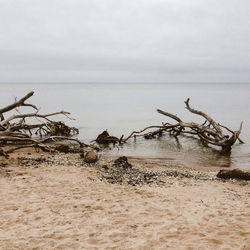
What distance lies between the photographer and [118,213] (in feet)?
20.8

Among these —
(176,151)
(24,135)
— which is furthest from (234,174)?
(24,135)

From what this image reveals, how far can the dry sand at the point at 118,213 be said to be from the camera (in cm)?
503

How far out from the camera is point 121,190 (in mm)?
8055

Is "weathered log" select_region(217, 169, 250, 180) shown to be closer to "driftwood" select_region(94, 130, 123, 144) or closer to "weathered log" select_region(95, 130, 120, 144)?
"driftwood" select_region(94, 130, 123, 144)

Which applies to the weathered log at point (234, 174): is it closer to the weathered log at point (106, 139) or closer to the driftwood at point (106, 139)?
the driftwood at point (106, 139)

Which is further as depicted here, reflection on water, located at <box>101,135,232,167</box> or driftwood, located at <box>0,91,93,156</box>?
reflection on water, located at <box>101,135,232,167</box>

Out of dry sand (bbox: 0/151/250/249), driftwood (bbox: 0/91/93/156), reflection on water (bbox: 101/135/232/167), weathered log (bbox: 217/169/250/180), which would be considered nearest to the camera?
dry sand (bbox: 0/151/250/249)

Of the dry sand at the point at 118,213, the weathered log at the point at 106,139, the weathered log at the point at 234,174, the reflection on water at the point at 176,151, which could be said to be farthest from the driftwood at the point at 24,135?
the weathered log at the point at 234,174

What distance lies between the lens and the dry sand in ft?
16.5

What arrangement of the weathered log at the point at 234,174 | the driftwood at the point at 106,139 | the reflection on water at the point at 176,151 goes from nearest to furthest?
the weathered log at the point at 234,174 < the reflection on water at the point at 176,151 < the driftwood at the point at 106,139

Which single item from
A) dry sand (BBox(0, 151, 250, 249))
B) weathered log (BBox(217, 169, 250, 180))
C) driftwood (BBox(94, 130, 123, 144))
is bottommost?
dry sand (BBox(0, 151, 250, 249))

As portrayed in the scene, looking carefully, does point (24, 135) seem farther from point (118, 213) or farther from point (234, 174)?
point (234, 174)

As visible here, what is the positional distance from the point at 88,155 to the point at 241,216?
7289 millimetres

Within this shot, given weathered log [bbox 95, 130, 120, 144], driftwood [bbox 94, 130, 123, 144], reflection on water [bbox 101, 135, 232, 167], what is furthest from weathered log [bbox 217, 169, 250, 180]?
weathered log [bbox 95, 130, 120, 144]
